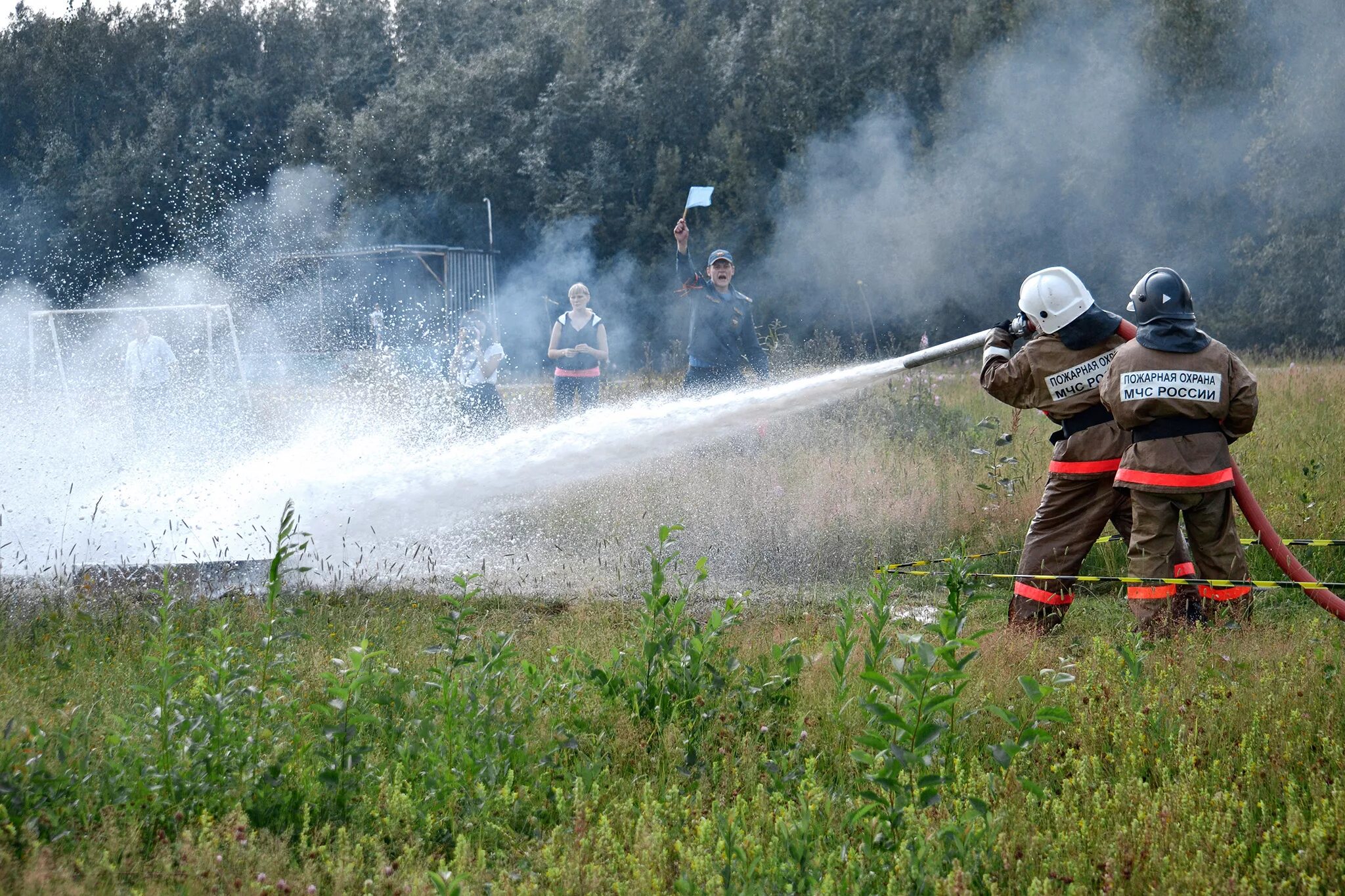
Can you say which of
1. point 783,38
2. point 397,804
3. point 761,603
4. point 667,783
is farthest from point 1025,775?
point 783,38

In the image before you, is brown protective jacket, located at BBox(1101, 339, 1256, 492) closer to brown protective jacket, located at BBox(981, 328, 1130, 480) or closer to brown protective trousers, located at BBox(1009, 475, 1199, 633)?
brown protective jacket, located at BBox(981, 328, 1130, 480)

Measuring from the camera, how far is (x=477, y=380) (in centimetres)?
1061

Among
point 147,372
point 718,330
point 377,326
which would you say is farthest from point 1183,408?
point 377,326

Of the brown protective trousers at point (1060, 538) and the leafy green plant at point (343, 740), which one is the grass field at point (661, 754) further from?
the brown protective trousers at point (1060, 538)

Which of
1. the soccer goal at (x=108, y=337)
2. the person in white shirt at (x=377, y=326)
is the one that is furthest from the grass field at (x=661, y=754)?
the person in white shirt at (x=377, y=326)

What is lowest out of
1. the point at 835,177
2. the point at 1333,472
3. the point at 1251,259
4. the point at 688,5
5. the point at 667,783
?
the point at 667,783

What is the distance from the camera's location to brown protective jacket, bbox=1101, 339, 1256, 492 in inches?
189

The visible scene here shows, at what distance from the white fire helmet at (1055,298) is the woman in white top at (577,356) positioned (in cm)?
499

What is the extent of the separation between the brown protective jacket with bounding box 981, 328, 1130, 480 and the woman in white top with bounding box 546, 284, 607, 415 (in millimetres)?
4864

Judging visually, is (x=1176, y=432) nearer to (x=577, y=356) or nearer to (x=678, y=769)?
(x=678, y=769)

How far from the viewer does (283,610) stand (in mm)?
4859

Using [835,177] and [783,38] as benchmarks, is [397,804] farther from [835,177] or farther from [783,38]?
[783,38]

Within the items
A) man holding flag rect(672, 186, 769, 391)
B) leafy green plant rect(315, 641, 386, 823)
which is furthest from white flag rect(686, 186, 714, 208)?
leafy green plant rect(315, 641, 386, 823)

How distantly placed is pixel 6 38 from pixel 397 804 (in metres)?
36.0
